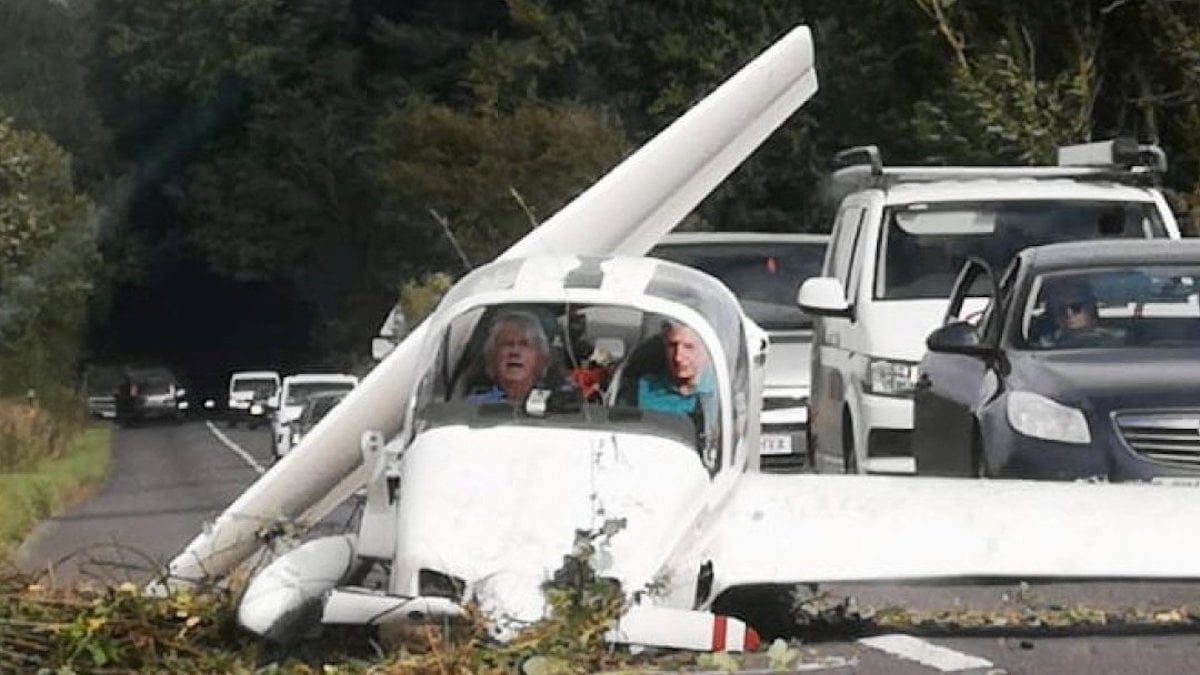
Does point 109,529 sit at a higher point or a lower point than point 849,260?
lower

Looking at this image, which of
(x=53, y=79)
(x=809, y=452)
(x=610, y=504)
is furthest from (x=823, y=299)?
(x=53, y=79)

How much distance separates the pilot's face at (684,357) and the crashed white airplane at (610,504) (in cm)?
5

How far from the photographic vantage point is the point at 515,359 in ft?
33.4

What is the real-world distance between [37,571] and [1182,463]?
16.2 ft

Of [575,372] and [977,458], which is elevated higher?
[575,372]

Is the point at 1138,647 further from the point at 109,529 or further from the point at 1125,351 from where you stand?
the point at 109,529

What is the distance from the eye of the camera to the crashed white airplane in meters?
8.97

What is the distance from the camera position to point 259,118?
4919 cm

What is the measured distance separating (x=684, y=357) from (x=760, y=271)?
8.93 metres

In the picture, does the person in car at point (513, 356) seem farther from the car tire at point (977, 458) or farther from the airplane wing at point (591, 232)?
the car tire at point (977, 458)

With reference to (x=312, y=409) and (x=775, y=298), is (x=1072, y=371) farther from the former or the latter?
(x=312, y=409)

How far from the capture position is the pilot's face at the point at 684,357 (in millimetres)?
10242

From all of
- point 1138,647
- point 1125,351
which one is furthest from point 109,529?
point 1138,647

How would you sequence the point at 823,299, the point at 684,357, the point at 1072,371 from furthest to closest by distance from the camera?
1. the point at 823,299
2. the point at 1072,371
3. the point at 684,357
